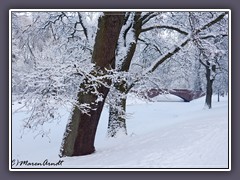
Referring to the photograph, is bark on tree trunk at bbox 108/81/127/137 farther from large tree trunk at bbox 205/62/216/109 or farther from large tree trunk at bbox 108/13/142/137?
large tree trunk at bbox 205/62/216/109

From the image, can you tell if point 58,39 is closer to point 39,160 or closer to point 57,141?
point 57,141

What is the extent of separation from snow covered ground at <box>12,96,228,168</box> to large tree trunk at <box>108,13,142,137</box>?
0.36ft

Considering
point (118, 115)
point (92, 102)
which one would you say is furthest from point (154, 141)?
point (118, 115)

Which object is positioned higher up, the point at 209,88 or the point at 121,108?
the point at 209,88

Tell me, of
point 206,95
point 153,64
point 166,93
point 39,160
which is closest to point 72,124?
point 39,160

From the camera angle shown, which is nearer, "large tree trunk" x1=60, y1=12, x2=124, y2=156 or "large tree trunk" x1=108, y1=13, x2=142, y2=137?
"large tree trunk" x1=60, y1=12, x2=124, y2=156

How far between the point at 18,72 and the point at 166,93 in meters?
1.95

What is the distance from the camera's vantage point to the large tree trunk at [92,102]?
14.9 feet

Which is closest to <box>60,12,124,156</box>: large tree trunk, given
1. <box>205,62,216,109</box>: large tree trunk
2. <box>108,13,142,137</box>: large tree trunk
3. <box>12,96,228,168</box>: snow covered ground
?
A: <box>12,96,228,168</box>: snow covered ground

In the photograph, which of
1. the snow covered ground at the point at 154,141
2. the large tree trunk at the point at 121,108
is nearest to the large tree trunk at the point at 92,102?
the snow covered ground at the point at 154,141

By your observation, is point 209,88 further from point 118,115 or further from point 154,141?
point 118,115

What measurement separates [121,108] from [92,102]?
82 cm

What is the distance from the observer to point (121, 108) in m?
5.30

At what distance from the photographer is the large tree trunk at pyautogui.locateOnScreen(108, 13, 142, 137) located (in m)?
5.19
